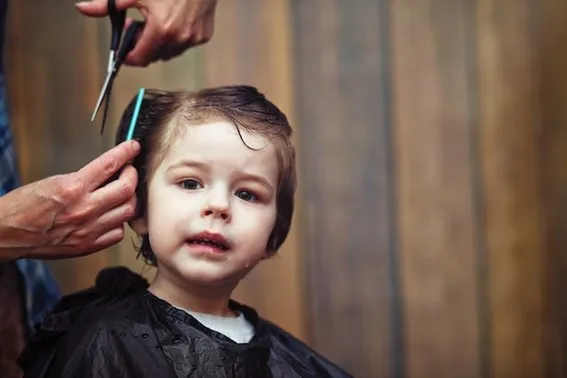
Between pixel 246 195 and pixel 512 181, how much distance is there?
0.83m

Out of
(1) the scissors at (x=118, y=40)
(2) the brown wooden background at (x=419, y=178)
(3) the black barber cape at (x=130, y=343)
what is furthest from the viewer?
(2) the brown wooden background at (x=419, y=178)

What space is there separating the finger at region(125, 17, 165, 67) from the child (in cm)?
10

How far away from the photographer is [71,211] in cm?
100

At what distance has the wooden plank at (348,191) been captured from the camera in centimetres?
164

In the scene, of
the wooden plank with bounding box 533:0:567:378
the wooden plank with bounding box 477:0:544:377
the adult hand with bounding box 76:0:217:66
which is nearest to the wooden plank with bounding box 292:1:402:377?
the wooden plank with bounding box 477:0:544:377

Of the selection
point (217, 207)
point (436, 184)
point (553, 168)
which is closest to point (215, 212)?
point (217, 207)

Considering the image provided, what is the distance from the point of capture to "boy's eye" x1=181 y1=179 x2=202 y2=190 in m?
1.00

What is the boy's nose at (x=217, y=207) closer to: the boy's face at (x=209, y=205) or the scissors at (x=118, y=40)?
the boy's face at (x=209, y=205)

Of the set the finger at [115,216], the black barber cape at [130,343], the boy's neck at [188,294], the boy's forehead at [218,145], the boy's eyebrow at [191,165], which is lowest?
the black barber cape at [130,343]

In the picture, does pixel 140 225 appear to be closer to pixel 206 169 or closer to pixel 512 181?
pixel 206 169

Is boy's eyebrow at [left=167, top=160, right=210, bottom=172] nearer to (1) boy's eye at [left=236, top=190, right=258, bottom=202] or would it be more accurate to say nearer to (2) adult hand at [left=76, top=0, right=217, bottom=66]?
(1) boy's eye at [left=236, top=190, right=258, bottom=202]

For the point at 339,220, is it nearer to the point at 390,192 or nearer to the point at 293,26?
the point at 390,192

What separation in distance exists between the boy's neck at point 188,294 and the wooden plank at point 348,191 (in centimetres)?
58

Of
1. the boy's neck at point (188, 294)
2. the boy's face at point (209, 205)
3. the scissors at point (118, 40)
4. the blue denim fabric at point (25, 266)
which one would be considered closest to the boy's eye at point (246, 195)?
the boy's face at point (209, 205)
